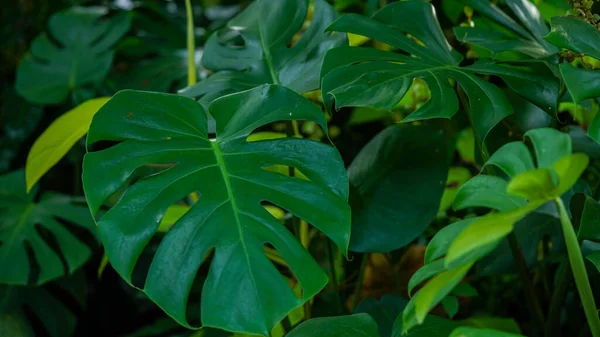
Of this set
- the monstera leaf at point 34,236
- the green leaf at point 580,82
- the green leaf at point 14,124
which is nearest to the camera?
the green leaf at point 580,82

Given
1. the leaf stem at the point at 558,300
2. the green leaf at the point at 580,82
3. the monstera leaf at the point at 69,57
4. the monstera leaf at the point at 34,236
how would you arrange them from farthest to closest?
1. the monstera leaf at the point at 69,57
2. the monstera leaf at the point at 34,236
3. the leaf stem at the point at 558,300
4. the green leaf at the point at 580,82

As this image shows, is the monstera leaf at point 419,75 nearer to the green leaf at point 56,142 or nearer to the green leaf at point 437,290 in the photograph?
the green leaf at point 437,290

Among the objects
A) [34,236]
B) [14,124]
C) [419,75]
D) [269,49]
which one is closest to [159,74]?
[14,124]

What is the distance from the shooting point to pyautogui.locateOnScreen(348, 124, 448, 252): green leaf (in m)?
0.94

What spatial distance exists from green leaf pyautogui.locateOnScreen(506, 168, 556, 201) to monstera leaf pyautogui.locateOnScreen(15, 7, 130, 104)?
1473 millimetres

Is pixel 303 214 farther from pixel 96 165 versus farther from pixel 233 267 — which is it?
pixel 96 165

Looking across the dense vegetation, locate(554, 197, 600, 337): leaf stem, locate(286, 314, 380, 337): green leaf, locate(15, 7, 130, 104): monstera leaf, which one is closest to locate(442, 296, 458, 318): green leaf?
the dense vegetation

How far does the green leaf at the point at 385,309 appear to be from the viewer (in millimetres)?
918

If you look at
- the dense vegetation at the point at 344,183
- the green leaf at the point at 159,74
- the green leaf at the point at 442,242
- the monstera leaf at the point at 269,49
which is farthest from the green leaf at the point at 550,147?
the green leaf at the point at 159,74

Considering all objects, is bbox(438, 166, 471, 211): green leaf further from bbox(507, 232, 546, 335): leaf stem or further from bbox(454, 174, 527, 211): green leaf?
bbox(454, 174, 527, 211): green leaf

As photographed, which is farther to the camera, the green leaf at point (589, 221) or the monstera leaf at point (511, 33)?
the monstera leaf at point (511, 33)

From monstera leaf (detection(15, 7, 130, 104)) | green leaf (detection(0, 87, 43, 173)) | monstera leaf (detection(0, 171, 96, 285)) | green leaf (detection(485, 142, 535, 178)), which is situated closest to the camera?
green leaf (detection(485, 142, 535, 178))

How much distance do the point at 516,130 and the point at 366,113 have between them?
1.94 feet

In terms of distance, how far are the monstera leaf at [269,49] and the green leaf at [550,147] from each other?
0.46 metres
